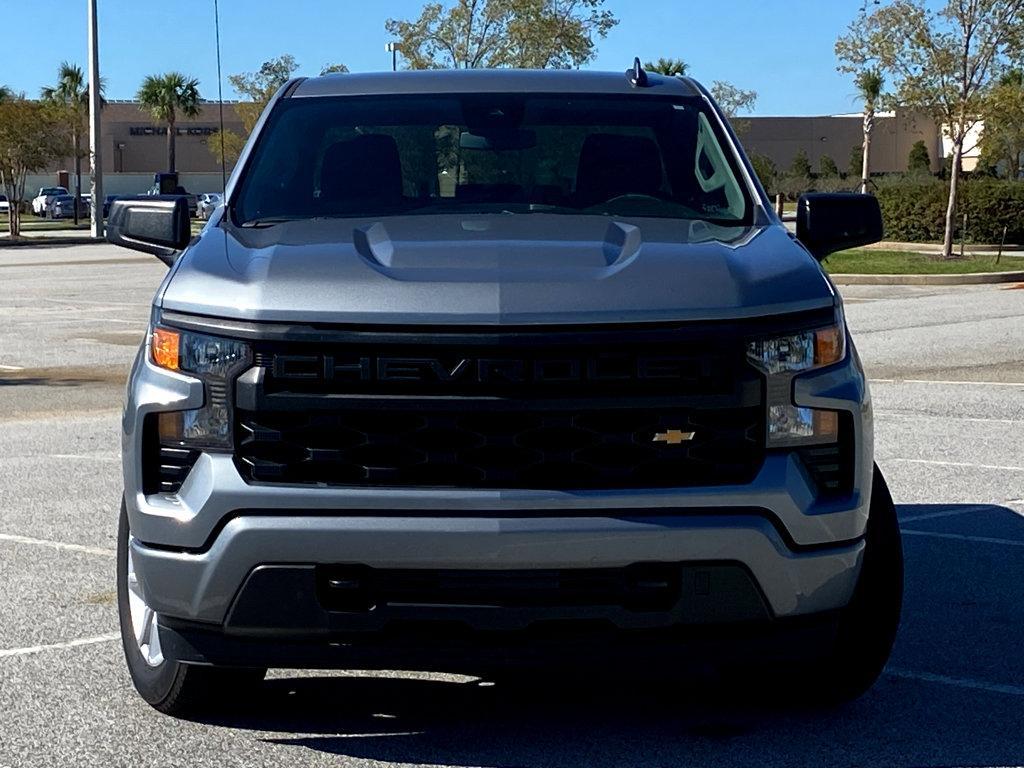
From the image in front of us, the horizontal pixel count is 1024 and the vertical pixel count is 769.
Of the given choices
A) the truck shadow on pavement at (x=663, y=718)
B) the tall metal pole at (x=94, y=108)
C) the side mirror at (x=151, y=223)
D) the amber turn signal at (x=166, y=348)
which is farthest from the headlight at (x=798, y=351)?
the tall metal pole at (x=94, y=108)

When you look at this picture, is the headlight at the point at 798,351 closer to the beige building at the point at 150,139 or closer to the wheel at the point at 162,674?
the wheel at the point at 162,674

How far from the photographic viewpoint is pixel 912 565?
6.90 meters

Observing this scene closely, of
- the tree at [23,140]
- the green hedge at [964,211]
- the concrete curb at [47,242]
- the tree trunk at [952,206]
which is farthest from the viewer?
the tree at [23,140]

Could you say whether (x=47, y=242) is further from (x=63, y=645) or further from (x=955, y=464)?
(x=63, y=645)

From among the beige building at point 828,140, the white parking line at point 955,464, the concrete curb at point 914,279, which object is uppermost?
the beige building at point 828,140

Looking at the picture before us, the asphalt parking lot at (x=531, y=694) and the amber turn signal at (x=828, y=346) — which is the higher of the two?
the amber turn signal at (x=828, y=346)

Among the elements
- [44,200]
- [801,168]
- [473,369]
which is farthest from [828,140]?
[473,369]

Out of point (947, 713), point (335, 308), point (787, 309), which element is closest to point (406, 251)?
point (335, 308)

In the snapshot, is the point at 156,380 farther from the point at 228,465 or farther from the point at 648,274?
the point at 648,274

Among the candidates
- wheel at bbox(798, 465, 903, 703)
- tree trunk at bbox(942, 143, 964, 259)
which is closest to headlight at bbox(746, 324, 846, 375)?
wheel at bbox(798, 465, 903, 703)

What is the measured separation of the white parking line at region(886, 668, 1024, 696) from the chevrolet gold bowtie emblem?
154 centimetres

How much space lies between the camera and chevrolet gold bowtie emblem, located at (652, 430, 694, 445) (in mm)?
4117

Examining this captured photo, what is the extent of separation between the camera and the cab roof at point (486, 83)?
6.08 meters

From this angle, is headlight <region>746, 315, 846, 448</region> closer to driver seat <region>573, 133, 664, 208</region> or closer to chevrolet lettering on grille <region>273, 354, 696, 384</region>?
chevrolet lettering on grille <region>273, 354, 696, 384</region>
